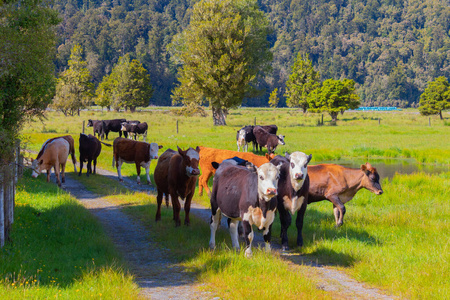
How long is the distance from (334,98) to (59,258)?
62047 millimetres

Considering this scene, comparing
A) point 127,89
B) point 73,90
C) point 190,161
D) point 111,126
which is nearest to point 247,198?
point 190,161

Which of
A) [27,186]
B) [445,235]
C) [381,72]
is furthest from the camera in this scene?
[381,72]

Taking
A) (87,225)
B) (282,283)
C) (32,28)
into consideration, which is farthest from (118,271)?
(32,28)

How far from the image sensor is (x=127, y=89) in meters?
85.9

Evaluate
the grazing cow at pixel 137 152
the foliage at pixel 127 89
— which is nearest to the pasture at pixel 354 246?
the grazing cow at pixel 137 152

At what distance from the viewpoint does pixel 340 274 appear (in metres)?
7.66

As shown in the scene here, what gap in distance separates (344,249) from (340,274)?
3.37 feet

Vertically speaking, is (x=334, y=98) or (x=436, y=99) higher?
(x=436, y=99)

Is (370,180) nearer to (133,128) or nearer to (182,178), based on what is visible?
(182,178)

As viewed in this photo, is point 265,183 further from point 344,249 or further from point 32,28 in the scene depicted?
point 32,28

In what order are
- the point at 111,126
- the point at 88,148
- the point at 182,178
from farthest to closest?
the point at 111,126
the point at 88,148
the point at 182,178

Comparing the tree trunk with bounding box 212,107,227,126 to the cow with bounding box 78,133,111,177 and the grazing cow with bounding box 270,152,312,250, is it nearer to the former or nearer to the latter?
the cow with bounding box 78,133,111,177

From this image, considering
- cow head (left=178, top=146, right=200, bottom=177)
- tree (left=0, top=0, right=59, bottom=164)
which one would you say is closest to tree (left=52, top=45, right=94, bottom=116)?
tree (left=0, top=0, right=59, bottom=164)

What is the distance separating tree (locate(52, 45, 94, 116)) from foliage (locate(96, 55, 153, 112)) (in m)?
13.0
